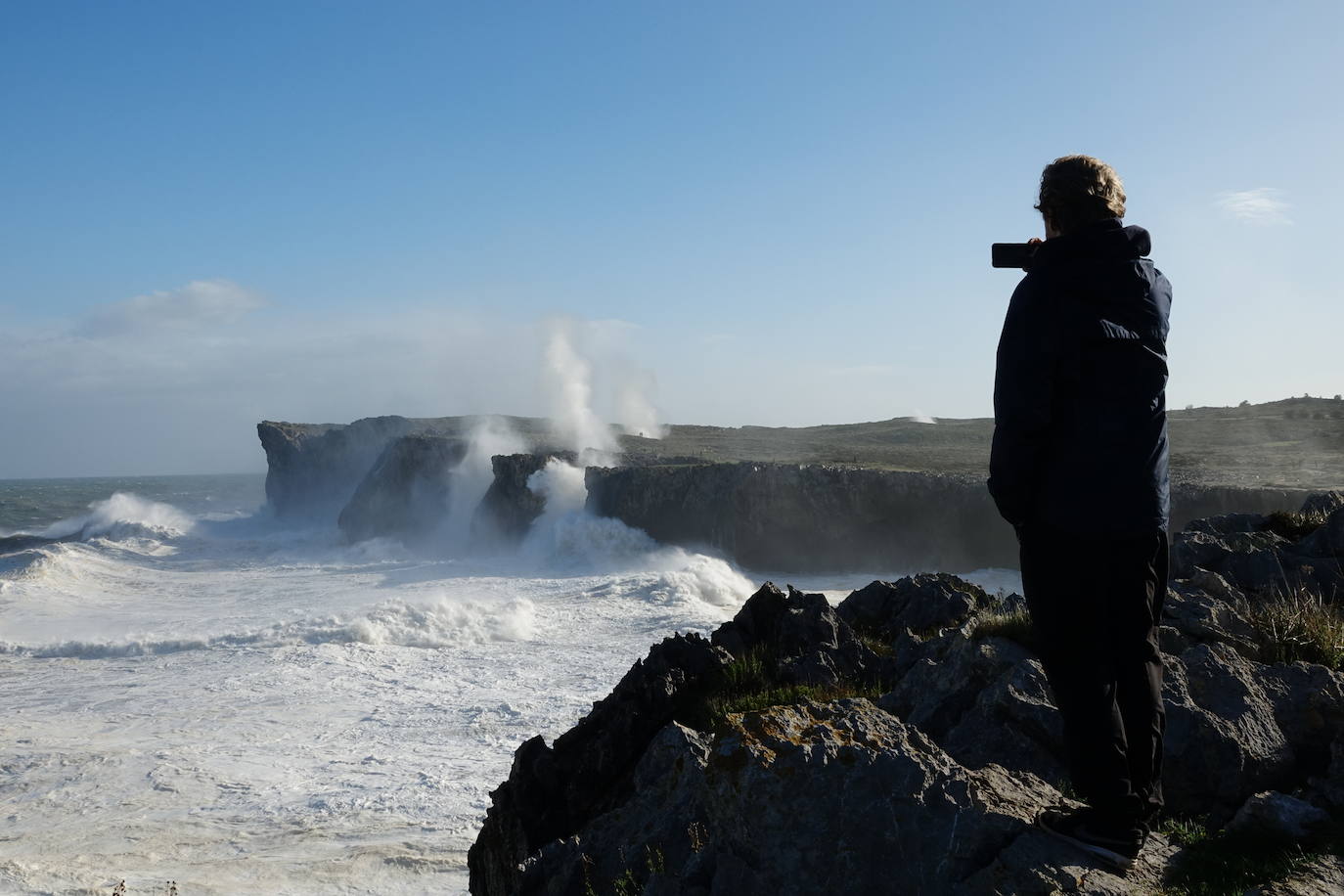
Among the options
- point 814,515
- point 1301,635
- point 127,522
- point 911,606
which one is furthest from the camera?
point 127,522

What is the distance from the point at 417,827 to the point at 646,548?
79.4ft

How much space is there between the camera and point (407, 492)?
160 ft

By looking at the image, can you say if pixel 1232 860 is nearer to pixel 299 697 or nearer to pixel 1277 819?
pixel 1277 819

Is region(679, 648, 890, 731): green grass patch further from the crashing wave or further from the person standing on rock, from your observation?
the crashing wave

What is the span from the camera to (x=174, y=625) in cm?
2362

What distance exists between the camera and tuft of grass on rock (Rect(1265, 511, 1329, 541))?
30.7 ft

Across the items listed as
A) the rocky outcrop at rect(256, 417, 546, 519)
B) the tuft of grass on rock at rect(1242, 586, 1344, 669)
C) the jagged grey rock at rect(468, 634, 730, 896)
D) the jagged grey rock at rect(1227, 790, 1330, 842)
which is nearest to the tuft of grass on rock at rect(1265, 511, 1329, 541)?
the tuft of grass on rock at rect(1242, 586, 1344, 669)

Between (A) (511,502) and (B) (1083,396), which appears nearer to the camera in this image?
(B) (1083,396)

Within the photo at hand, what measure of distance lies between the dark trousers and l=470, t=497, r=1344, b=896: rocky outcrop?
28 cm

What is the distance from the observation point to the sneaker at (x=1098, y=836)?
10.1 ft

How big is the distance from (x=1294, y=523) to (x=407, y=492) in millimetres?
44005

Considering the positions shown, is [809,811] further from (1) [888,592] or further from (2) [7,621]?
(2) [7,621]

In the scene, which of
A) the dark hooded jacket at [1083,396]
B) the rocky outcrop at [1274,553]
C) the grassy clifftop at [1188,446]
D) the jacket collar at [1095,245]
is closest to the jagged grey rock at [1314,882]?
the dark hooded jacket at [1083,396]

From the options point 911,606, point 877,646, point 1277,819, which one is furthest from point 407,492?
point 1277,819
